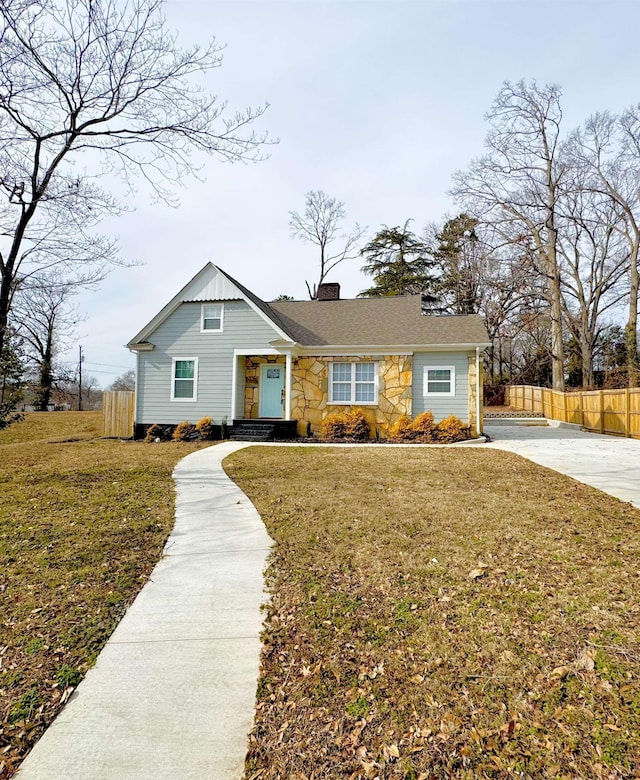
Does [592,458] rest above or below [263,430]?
below

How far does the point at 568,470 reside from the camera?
8508mm

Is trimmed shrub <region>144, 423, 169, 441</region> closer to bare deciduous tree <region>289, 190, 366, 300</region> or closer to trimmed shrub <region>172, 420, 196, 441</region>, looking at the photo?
trimmed shrub <region>172, 420, 196, 441</region>

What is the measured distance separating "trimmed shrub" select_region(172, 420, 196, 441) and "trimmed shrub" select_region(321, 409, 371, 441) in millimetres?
4386

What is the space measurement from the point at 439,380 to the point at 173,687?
1310 cm

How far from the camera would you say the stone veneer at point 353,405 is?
48.1 feet

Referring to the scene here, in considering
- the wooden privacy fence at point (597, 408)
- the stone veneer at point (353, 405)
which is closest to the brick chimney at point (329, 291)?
the stone veneer at point (353, 405)

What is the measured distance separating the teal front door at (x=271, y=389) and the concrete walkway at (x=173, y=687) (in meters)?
11.4

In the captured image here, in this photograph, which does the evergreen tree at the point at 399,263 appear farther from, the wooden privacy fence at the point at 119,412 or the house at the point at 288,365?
the wooden privacy fence at the point at 119,412

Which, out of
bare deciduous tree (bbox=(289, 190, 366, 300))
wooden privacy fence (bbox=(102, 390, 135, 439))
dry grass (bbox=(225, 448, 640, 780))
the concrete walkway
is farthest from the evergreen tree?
the concrete walkway

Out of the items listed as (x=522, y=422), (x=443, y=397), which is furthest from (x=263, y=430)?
(x=522, y=422)

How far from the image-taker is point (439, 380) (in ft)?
47.7

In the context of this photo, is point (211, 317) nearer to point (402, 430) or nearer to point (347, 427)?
point (347, 427)

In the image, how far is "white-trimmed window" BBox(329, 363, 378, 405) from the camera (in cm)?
1498

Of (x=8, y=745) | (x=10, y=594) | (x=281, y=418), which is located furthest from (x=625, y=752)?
(x=281, y=418)
